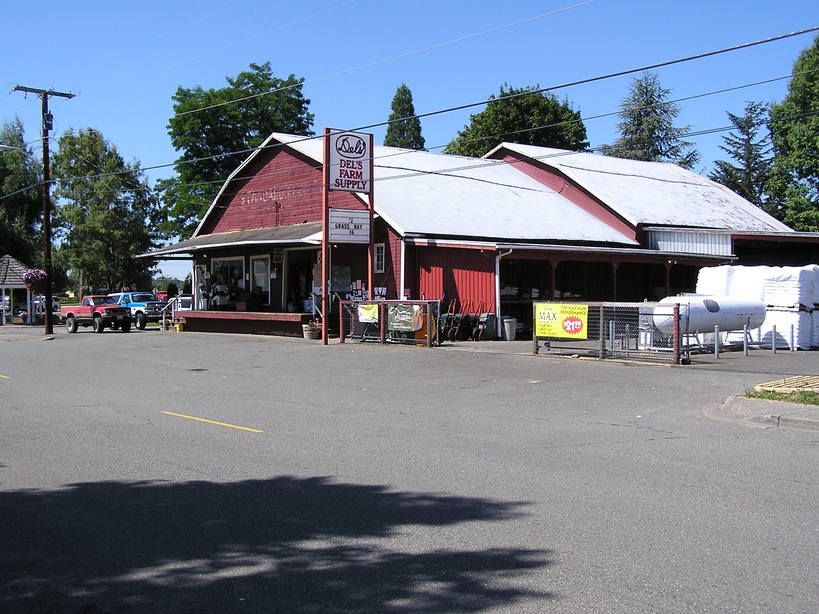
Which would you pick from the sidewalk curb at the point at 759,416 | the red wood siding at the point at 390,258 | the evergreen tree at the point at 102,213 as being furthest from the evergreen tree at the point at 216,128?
the sidewalk curb at the point at 759,416

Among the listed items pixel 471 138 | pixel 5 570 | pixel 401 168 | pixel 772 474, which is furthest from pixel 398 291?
pixel 471 138

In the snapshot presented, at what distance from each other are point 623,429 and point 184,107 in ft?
164

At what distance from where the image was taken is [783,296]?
846 inches

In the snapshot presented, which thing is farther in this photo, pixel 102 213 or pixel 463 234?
pixel 102 213

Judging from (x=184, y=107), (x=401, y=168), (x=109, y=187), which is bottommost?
(x=401, y=168)

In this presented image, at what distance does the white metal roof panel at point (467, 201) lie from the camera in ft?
93.6

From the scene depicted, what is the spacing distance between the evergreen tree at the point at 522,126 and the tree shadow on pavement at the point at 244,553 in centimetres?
4908

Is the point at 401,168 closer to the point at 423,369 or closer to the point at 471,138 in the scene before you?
the point at 423,369

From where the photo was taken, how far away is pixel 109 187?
60.6 meters

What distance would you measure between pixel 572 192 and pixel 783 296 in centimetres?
1643

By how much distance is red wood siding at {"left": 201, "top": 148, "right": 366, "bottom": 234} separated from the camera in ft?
102

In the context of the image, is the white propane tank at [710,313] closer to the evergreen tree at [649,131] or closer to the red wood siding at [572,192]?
the red wood siding at [572,192]

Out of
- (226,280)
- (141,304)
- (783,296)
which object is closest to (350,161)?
(226,280)

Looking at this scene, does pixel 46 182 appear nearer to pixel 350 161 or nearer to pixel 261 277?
pixel 261 277
